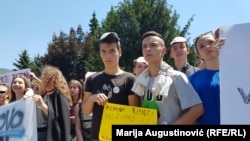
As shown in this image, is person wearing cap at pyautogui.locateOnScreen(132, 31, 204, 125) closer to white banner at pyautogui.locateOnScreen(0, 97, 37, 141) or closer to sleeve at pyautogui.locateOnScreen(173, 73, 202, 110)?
sleeve at pyautogui.locateOnScreen(173, 73, 202, 110)

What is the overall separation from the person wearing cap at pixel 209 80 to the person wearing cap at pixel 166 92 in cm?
8

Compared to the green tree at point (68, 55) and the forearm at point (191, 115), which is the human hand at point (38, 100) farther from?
the green tree at point (68, 55)

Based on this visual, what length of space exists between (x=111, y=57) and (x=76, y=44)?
39.2 meters

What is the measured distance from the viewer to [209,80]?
3.51m

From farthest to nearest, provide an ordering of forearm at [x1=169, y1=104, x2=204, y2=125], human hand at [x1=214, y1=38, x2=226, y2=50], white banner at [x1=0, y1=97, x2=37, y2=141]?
white banner at [x1=0, y1=97, x2=37, y2=141] < forearm at [x1=169, y1=104, x2=204, y2=125] < human hand at [x1=214, y1=38, x2=226, y2=50]

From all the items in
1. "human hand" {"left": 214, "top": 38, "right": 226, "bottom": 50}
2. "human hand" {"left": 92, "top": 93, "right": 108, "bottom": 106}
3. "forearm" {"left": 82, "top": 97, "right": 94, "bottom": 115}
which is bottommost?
"forearm" {"left": 82, "top": 97, "right": 94, "bottom": 115}

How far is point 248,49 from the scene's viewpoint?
3070 millimetres

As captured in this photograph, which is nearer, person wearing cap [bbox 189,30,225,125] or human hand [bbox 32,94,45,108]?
person wearing cap [bbox 189,30,225,125]

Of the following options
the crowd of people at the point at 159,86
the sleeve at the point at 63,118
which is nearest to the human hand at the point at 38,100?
the sleeve at the point at 63,118

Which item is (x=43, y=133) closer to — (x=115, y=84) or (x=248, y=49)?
(x=115, y=84)

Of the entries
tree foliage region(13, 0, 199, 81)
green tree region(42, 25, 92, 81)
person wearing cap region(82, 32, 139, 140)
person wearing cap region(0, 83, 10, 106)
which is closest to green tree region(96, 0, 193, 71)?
tree foliage region(13, 0, 199, 81)

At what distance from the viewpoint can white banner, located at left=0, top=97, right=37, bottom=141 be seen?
15.9 ft

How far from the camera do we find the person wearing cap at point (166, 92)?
3367 mm

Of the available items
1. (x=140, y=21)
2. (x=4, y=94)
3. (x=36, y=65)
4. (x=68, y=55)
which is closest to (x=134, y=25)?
(x=140, y=21)
